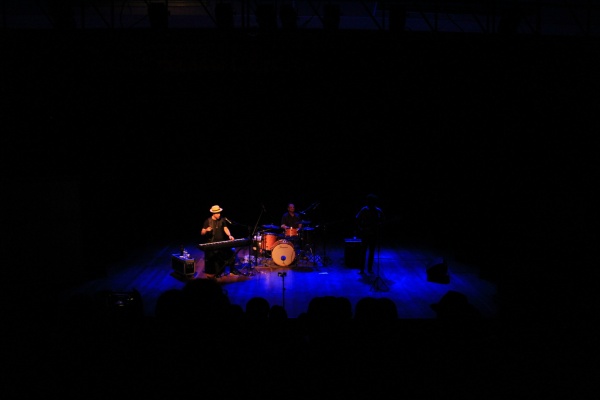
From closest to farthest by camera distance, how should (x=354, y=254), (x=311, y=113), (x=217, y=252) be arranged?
(x=217, y=252) < (x=354, y=254) < (x=311, y=113)

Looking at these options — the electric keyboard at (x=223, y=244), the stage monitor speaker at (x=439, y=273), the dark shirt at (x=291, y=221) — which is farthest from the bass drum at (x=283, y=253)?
the stage monitor speaker at (x=439, y=273)

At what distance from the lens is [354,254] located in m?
10.5

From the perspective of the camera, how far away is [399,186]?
14.2 m

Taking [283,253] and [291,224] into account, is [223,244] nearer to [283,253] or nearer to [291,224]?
[283,253]

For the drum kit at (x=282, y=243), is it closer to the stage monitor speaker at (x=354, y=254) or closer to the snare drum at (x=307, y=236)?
the snare drum at (x=307, y=236)

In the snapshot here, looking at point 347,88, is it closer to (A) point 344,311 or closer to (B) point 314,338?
(A) point 344,311

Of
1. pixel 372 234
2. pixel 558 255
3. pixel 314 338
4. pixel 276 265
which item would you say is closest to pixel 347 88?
pixel 372 234

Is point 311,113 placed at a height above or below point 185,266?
above

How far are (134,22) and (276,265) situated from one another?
667cm

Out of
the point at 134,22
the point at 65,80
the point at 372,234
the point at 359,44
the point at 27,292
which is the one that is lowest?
the point at 27,292

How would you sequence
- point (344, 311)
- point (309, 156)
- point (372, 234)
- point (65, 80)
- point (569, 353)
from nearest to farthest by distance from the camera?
point (569, 353), point (344, 311), point (65, 80), point (372, 234), point (309, 156)

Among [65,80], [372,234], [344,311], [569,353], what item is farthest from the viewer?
[372,234]

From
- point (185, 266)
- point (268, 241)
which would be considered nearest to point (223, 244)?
point (185, 266)

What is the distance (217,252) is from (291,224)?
6.47ft
